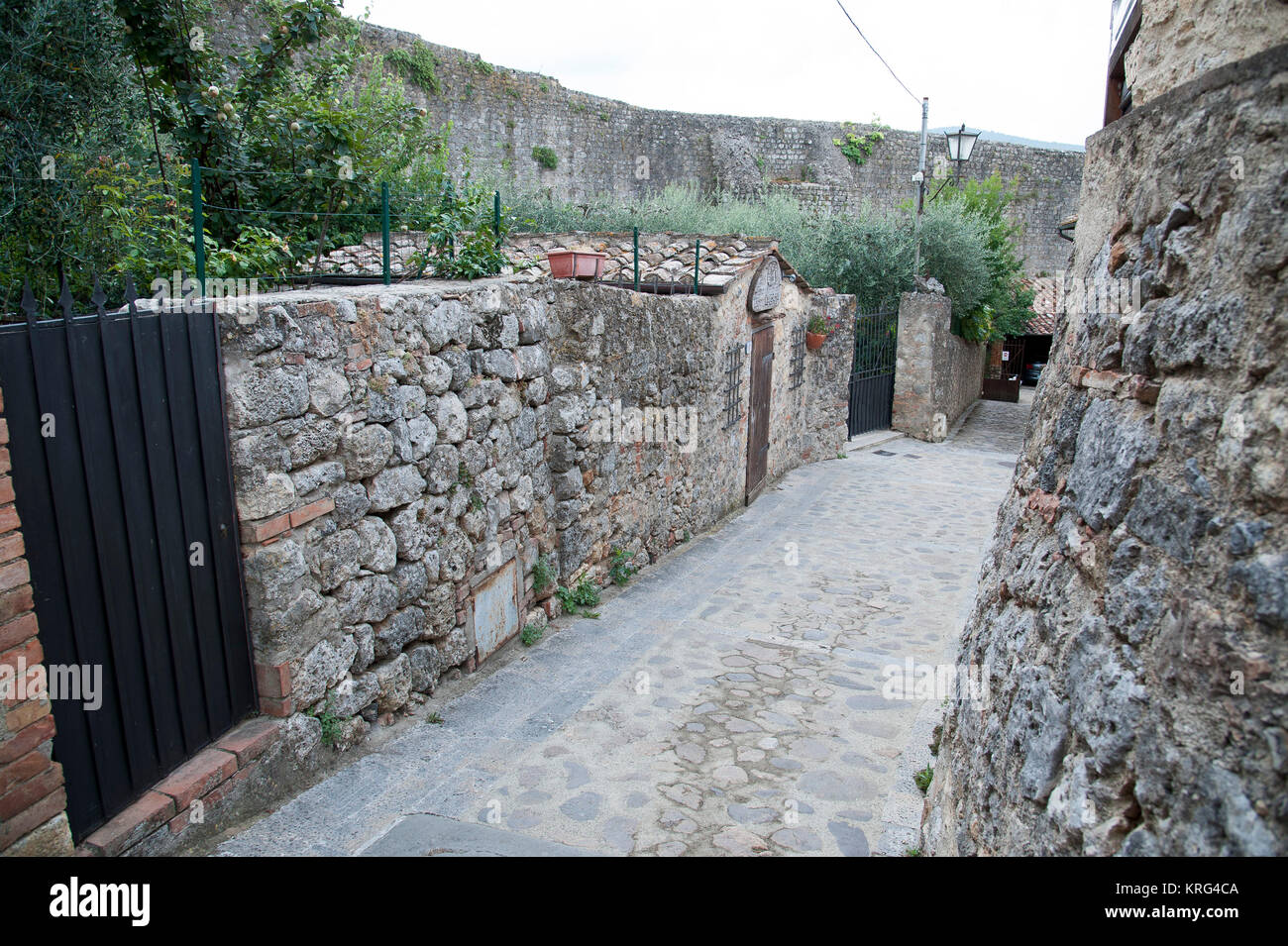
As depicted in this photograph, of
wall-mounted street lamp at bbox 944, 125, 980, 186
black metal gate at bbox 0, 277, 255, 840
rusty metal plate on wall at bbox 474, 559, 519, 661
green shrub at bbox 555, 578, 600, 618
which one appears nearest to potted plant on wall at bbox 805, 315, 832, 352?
wall-mounted street lamp at bbox 944, 125, 980, 186

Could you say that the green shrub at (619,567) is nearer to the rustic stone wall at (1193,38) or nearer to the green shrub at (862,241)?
the rustic stone wall at (1193,38)

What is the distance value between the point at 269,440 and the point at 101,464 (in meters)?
0.70

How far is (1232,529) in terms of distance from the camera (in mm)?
1586

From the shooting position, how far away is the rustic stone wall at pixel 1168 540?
4.91ft

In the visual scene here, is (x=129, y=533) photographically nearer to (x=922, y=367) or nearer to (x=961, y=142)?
(x=922, y=367)

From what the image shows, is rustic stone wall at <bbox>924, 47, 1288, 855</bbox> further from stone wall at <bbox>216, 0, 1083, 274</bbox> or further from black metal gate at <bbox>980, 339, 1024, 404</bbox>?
black metal gate at <bbox>980, 339, 1024, 404</bbox>

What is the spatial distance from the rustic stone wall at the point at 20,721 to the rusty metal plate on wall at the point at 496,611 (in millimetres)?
2619

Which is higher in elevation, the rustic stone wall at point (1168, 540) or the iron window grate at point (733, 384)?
the rustic stone wall at point (1168, 540)

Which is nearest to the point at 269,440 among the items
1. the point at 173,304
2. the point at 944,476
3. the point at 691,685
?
the point at 173,304

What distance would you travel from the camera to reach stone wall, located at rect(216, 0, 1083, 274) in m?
16.8

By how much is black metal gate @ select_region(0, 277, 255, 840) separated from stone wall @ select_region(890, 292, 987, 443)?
1430 centimetres

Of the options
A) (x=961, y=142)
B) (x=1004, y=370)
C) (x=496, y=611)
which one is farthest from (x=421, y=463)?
(x=1004, y=370)

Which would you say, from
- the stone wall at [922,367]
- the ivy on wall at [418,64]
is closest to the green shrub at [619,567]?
the stone wall at [922,367]
